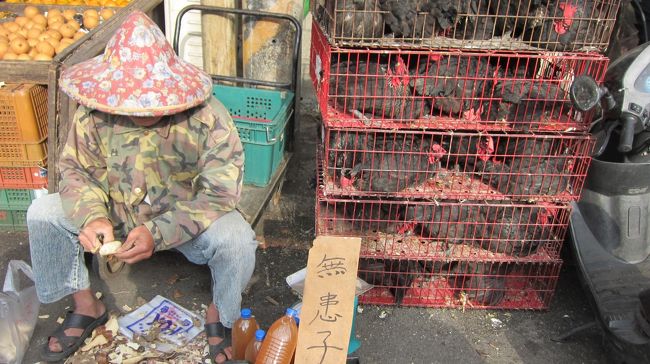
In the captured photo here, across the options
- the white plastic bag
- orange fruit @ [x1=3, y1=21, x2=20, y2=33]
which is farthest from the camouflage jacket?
orange fruit @ [x1=3, y1=21, x2=20, y2=33]

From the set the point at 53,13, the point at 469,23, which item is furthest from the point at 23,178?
the point at 469,23

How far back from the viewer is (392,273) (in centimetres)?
341

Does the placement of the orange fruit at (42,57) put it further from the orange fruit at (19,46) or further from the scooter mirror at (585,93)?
the scooter mirror at (585,93)

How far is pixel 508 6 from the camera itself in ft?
9.03

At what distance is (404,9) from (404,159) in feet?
2.65

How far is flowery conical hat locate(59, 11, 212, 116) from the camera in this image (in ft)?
7.78

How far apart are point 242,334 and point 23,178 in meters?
2.04

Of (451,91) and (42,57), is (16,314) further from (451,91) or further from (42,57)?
(451,91)

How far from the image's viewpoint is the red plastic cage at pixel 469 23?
2766mm

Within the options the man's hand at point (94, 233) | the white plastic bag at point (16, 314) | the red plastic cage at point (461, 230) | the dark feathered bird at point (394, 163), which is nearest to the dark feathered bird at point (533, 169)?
the red plastic cage at point (461, 230)

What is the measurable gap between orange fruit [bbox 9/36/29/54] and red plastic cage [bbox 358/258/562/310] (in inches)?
114

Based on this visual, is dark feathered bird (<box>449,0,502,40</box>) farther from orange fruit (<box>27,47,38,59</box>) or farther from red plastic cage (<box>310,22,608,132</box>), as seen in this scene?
orange fruit (<box>27,47,38,59</box>)

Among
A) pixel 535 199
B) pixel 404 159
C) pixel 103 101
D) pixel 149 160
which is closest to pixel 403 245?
pixel 404 159

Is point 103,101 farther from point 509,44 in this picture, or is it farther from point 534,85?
point 534,85
